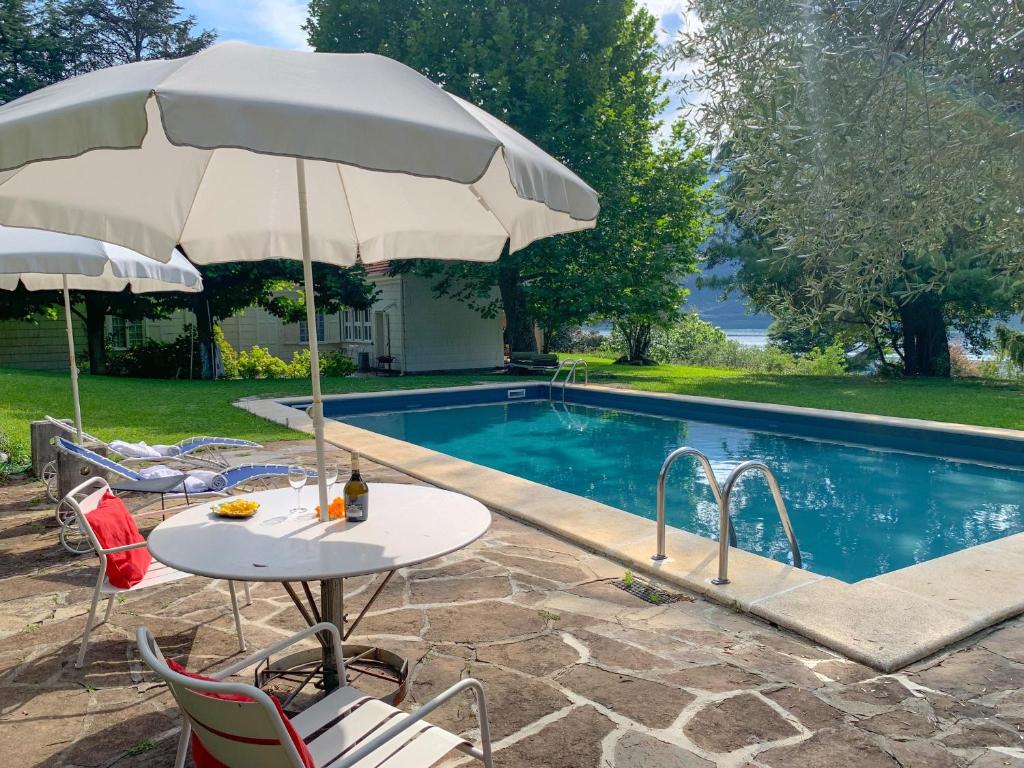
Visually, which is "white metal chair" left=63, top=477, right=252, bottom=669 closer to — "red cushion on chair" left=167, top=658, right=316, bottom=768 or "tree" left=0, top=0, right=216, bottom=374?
"red cushion on chair" left=167, top=658, right=316, bottom=768

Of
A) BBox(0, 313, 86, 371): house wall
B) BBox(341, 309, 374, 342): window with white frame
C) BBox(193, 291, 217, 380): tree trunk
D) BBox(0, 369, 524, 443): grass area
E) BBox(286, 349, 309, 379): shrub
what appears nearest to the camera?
BBox(0, 369, 524, 443): grass area

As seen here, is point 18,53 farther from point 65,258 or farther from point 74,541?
point 74,541

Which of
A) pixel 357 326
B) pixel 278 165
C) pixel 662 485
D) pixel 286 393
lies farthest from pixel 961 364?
pixel 278 165

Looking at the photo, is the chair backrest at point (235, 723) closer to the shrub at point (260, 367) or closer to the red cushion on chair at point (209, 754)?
the red cushion on chair at point (209, 754)

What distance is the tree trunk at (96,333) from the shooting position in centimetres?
1953

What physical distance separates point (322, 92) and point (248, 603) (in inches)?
121

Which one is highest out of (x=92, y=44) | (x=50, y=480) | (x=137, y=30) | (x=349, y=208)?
(x=137, y=30)

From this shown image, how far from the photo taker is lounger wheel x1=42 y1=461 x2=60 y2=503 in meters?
6.47

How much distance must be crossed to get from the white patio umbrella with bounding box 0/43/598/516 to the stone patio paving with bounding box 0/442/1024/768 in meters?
1.20

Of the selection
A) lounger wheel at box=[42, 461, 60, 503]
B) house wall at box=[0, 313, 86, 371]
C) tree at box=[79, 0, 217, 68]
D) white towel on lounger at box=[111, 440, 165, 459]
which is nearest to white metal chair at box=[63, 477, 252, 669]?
white towel on lounger at box=[111, 440, 165, 459]

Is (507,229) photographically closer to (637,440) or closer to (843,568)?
(843,568)

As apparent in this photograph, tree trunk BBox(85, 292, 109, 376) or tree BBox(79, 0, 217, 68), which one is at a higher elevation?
tree BBox(79, 0, 217, 68)

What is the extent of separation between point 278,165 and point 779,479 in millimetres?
7933

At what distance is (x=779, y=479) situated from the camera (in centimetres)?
973
